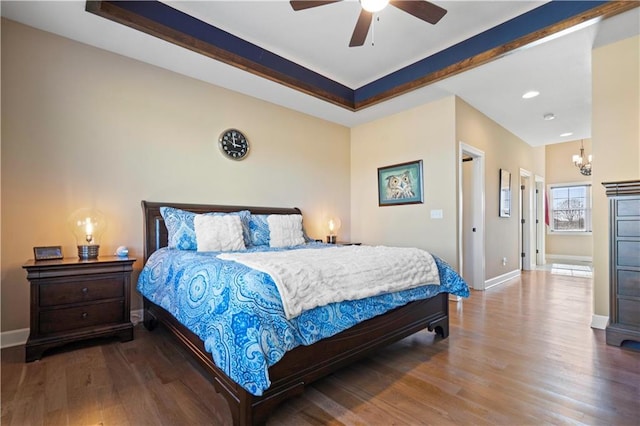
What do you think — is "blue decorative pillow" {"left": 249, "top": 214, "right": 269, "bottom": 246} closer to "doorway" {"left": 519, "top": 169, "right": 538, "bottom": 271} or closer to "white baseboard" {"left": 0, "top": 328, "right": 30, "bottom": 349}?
"white baseboard" {"left": 0, "top": 328, "right": 30, "bottom": 349}

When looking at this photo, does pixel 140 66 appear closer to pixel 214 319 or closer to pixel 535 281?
pixel 214 319

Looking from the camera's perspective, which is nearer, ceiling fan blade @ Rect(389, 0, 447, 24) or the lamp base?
ceiling fan blade @ Rect(389, 0, 447, 24)

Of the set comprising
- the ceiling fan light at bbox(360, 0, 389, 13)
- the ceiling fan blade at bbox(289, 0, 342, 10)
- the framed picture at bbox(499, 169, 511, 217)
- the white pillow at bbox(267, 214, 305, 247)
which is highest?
the ceiling fan blade at bbox(289, 0, 342, 10)

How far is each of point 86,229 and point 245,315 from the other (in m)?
2.27

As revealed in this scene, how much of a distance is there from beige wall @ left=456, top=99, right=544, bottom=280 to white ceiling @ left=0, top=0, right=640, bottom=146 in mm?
327

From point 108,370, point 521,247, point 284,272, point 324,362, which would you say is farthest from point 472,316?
point 521,247

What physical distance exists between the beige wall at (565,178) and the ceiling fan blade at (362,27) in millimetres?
Result: 7990

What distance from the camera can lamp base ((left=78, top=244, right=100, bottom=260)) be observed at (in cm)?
263

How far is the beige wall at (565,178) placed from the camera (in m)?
7.64

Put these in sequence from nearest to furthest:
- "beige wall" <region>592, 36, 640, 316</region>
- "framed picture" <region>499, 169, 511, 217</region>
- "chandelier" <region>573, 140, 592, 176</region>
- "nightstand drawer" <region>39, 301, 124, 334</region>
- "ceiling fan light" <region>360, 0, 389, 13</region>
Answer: "ceiling fan light" <region>360, 0, 389, 13</region>
"nightstand drawer" <region>39, 301, 124, 334</region>
"beige wall" <region>592, 36, 640, 316</region>
"framed picture" <region>499, 169, 511, 217</region>
"chandelier" <region>573, 140, 592, 176</region>

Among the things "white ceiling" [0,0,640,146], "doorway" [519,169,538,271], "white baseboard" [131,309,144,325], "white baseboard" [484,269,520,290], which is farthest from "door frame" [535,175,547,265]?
"white baseboard" [131,309,144,325]

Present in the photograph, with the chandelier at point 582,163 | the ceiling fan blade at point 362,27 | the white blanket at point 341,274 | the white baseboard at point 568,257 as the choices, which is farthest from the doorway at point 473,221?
the white baseboard at point 568,257

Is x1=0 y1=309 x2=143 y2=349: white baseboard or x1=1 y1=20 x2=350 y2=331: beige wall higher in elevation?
x1=1 y1=20 x2=350 y2=331: beige wall

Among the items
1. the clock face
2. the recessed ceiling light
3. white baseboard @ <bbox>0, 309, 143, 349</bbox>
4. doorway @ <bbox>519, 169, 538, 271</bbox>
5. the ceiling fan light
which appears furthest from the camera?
doorway @ <bbox>519, 169, 538, 271</bbox>
